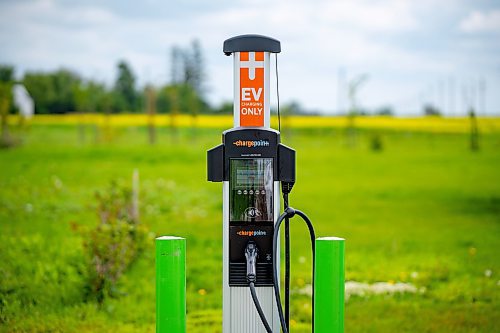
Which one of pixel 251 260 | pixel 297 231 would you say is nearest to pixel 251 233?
pixel 251 260

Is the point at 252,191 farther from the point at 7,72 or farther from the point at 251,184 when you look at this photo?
the point at 7,72

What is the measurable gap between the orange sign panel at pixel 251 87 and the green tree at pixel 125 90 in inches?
1598

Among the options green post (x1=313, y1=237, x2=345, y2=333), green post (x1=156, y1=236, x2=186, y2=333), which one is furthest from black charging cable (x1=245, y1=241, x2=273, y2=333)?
green post (x1=156, y1=236, x2=186, y2=333)

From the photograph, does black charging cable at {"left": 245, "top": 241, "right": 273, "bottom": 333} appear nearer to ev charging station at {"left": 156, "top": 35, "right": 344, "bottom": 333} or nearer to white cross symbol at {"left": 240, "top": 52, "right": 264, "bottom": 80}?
ev charging station at {"left": 156, "top": 35, "right": 344, "bottom": 333}

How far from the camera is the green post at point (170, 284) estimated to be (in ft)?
15.5

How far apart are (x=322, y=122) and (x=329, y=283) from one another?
4522cm

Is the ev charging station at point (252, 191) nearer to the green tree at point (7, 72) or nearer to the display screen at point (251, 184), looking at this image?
the display screen at point (251, 184)

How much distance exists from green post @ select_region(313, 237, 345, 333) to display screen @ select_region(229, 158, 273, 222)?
19.6 inches

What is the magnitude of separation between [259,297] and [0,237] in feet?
20.4

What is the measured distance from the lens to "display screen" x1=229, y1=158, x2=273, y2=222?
515cm

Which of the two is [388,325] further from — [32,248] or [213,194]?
[213,194]

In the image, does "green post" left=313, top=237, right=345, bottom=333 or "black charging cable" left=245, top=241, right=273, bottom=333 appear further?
"black charging cable" left=245, top=241, right=273, bottom=333

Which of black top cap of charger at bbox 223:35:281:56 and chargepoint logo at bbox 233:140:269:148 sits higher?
black top cap of charger at bbox 223:35:281:56

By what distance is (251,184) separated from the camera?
203 inches
